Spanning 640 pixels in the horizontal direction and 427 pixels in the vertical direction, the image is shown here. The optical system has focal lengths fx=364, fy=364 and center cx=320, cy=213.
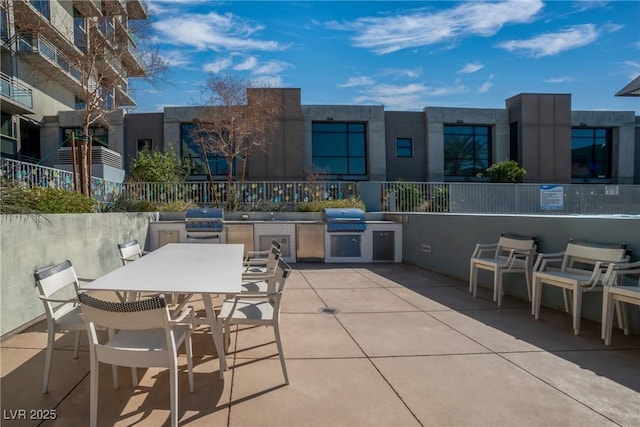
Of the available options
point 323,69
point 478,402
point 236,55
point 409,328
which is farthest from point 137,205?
point 478,402

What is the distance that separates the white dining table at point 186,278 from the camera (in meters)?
2.48

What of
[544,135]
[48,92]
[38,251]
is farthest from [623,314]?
[48,92]

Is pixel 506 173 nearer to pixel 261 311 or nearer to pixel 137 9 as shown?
pixel 137 9

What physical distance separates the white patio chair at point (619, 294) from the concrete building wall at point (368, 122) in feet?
45.2

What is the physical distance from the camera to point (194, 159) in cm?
1742

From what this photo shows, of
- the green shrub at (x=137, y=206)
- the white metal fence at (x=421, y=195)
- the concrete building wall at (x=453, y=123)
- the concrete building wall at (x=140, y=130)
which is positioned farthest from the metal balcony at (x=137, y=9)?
the concrete building wall at (x=453, y=123)

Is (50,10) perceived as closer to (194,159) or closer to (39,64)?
(39,64)

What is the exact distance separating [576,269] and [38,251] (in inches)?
245

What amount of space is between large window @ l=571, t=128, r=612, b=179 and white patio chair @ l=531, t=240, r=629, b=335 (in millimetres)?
18386

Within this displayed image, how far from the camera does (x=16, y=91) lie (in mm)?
16609

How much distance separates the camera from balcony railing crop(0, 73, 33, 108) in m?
16.0

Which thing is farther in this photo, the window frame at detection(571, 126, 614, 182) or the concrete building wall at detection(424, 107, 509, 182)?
the window frame at detection(571, 126, 614, 182)

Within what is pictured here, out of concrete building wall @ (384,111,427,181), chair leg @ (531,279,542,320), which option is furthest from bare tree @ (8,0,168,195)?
concrete building wall @ (384,111,427,181)

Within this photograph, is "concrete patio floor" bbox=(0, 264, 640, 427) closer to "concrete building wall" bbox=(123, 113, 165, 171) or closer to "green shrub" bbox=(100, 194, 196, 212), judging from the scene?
"green shrub" bbox=(100, 194, 196, 212)
